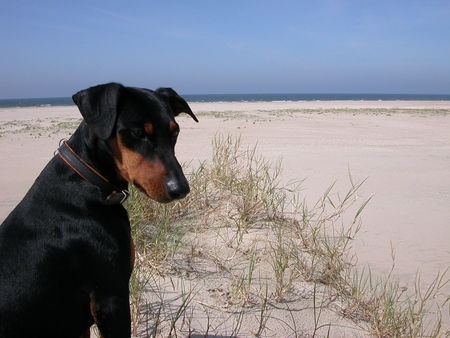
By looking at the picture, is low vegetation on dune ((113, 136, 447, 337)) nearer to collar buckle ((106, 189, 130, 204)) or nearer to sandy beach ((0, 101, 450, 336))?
sandy beach ((0, 101, 450, 336))

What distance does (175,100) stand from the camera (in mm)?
2721

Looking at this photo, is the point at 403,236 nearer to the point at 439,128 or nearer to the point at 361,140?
the point at 361,140

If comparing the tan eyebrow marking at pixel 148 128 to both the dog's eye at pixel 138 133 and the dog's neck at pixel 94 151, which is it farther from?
the dog's neck at pixel 94 151

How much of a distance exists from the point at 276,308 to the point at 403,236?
239cm

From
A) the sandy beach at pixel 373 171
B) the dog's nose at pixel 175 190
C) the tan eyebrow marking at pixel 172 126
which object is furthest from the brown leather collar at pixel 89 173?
the sandy beach at pixel 373 171

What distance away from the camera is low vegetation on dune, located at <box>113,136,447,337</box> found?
2773mm

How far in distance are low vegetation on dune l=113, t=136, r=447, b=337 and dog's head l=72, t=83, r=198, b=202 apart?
31.1 inches

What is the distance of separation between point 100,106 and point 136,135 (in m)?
0.23

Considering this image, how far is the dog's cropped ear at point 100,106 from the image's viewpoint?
201 centimetres

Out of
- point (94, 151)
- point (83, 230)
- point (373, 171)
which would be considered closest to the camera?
point (83, 230)

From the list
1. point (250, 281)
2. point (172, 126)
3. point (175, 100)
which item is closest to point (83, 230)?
point (172, 126)

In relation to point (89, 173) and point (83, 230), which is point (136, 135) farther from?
point (83, 230)

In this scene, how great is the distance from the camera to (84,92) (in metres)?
2.11

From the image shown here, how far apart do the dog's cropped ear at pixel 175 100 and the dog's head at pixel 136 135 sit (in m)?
0.33
